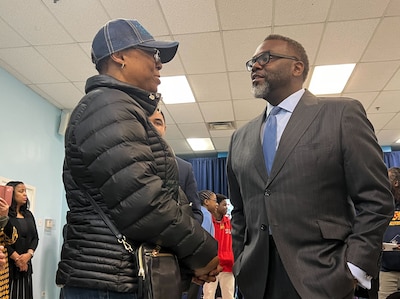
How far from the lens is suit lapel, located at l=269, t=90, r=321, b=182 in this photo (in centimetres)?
143

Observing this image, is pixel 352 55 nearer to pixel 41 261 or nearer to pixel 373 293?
pixel 373 293

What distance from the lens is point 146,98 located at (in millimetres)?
1311

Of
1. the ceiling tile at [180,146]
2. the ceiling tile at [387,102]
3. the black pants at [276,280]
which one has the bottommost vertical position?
the black pants at [276,280]

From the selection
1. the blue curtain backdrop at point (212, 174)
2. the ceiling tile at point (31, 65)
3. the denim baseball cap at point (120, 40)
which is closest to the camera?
the denim baseball cap at point (120, 40)

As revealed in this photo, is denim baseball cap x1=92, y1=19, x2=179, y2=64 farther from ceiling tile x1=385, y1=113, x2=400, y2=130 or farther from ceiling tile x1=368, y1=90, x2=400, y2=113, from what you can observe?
ceiling tile x1=385, y1=113, x2=400, y2=130

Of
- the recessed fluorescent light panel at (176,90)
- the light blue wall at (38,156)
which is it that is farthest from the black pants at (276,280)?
the light blue wall at (38,156)

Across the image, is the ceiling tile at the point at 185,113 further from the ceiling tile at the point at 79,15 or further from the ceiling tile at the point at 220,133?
the ceiling tile at the point at 79,15

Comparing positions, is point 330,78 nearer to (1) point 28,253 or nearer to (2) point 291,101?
(2) point 291,101

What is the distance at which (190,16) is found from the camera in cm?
354

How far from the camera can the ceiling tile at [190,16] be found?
3.36 meters

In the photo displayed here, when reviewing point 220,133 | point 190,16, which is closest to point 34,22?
point 190,16

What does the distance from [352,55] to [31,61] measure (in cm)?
363

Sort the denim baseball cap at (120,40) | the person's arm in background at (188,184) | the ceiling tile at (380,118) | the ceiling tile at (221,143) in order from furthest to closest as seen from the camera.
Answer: the ceiling tile at (221,143)
the ceiling tile at (380,118)
the person's arm in background at (188,184)
the denim baseball cap at (120,40)

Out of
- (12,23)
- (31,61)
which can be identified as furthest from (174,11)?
(31,61)
